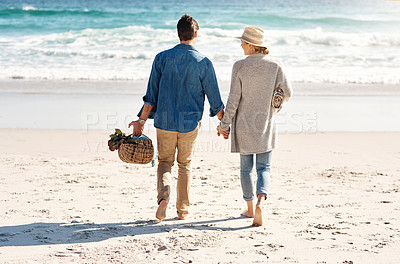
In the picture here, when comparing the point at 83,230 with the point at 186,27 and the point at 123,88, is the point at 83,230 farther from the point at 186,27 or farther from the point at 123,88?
the point at 123,88

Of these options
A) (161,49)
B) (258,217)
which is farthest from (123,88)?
(258,217)

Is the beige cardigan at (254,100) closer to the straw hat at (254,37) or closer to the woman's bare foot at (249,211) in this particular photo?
Result: the straw hat at (254,37)

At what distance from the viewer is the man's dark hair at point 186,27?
3612 mm

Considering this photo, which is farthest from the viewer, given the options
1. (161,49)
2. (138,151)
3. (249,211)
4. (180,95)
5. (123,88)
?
(161,49)

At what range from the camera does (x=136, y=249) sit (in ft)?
10.6

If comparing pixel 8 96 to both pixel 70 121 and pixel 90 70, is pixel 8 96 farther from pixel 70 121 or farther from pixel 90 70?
pixel 90 70

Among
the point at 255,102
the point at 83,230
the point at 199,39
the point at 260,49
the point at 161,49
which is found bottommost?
the point at 83,230

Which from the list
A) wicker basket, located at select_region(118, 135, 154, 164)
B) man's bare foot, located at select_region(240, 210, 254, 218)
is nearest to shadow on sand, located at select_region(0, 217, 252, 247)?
man's bare foot, located at select_region(240, 210, 254, 218)

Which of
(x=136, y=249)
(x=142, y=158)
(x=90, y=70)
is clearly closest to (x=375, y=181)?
(x=142, y=158)

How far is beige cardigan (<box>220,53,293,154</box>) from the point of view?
3.69 metres

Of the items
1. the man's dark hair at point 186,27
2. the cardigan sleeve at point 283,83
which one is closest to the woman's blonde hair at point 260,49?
the cardigan sleeve at point 283,83

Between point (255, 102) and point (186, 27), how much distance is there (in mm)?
756

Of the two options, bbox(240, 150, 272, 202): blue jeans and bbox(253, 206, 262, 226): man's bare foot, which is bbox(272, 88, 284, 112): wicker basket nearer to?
bbox(240, 150, 272, 202): blue jeans

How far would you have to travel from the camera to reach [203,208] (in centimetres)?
425
